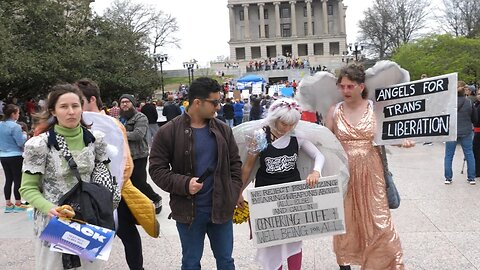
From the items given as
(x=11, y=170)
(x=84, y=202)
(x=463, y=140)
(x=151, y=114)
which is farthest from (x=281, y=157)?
(x=151, y=114)

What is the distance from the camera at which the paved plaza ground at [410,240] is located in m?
4.72

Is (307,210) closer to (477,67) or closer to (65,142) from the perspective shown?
(65,142)

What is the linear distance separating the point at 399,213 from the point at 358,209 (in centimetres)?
264

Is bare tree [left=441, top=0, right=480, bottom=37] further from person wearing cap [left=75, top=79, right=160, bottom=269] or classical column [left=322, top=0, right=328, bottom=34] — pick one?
person wearing cap [left=75, top=79, right=160, bottom=269]

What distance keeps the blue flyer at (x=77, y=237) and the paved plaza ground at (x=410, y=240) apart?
1975 mm

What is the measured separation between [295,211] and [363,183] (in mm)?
725

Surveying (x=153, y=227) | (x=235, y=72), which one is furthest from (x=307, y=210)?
(x=235, y=72)

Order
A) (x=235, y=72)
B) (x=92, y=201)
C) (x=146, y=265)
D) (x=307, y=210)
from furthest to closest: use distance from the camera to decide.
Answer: (x=235, y=72)
(x=146, y=265)
(x=307, y=210)
(x=92, y=201)

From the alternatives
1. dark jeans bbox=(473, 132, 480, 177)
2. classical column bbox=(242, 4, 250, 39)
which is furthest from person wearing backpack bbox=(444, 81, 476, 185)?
classical column bbox=(242, 4, 250, 39)

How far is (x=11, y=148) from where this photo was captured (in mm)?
7785

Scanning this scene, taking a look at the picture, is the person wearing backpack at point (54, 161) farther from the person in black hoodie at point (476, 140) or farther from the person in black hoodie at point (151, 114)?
the person in black hoodie at point (151, 114)

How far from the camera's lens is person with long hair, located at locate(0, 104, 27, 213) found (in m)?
7.70

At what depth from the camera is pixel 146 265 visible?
16.0ft

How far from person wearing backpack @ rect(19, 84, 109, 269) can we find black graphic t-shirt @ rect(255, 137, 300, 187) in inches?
51.1
